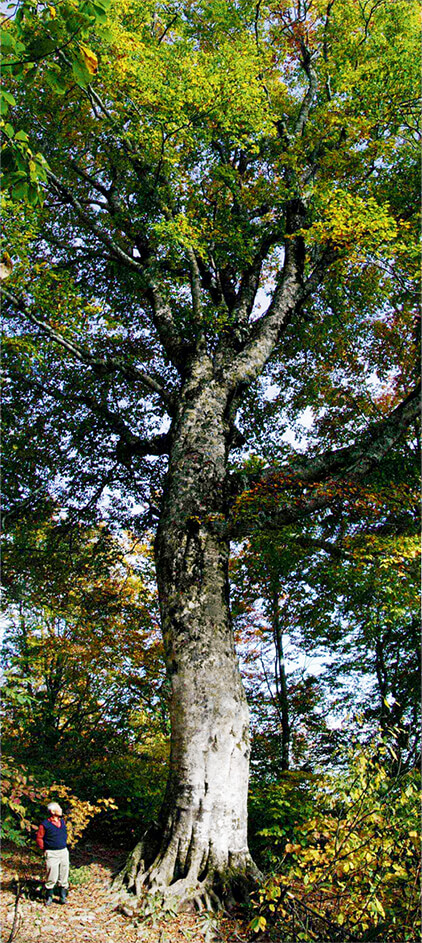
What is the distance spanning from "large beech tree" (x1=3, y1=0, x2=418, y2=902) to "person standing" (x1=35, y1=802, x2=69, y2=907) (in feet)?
2.13

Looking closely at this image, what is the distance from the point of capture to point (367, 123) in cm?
980

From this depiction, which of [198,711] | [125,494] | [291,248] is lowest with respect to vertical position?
[198,711]

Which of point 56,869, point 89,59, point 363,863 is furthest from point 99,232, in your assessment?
point 363,863

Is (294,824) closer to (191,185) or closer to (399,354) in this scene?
(399,354)

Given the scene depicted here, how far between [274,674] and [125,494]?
4710 mm

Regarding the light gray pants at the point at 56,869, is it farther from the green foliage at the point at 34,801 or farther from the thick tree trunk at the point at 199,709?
the thick tree trunk at the point at 199,709

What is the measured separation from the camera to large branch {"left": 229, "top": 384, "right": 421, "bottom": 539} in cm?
713

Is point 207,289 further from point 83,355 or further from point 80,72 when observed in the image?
point 80,72

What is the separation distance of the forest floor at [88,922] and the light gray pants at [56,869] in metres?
0.14

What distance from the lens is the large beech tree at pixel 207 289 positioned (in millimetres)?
6293

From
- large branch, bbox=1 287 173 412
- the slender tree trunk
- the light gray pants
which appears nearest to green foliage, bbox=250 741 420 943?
the light gray pants

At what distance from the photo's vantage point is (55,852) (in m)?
5.94

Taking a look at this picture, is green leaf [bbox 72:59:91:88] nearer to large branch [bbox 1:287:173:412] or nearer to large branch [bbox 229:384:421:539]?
large branch [bbox 229:384:421:539]

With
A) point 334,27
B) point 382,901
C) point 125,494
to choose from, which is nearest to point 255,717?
point 125,494
